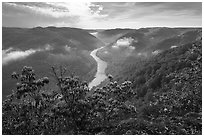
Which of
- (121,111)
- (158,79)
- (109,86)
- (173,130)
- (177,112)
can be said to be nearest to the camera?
(173,130)

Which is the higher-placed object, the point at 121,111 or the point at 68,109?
the point at 68,109

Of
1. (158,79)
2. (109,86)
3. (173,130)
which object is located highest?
(109,86)

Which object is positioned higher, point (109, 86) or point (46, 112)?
point (109, 86)

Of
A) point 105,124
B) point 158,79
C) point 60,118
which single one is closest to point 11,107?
point 60,118

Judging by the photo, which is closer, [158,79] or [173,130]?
[173,130]

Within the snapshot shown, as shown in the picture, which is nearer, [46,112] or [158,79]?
[46,112]

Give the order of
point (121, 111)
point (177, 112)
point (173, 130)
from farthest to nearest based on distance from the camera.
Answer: point (177, 112) → point (121, 111) → point (173, 130)

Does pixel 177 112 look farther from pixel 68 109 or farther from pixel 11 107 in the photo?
pixel 11 107

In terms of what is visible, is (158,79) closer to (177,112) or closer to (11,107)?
(177,112)

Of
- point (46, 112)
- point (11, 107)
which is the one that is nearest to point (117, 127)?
point (46, 112)
